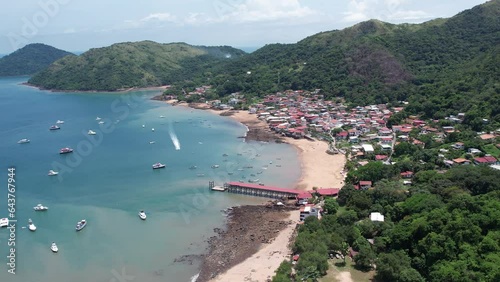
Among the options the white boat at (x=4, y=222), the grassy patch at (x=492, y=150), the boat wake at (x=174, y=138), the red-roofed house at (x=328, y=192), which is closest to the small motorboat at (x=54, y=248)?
the white boat at (x=4, y=222)

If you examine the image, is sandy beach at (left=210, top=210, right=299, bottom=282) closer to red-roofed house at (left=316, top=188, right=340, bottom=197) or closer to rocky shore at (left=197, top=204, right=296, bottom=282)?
rocky shore at (left=197, top=204, right=296, bottom=282)

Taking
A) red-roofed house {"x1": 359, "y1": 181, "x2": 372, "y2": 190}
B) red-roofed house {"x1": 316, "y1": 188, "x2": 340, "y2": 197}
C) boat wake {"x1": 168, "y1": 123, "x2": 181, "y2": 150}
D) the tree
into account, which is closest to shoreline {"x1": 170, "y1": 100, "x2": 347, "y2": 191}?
red-roofed house {"x1": 316, "y1": 188, "x2": 340, "y2": 197}

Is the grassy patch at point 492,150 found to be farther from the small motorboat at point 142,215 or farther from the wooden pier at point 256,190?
the small motorboat at point 142,215

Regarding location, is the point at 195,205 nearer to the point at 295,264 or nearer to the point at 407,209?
the point at 295,264

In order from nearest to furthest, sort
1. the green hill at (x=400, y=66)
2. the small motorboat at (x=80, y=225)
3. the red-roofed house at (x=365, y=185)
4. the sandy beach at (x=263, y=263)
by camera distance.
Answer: the sandy beach at (x=263, y=263) → the small motorboat at (x=80, y=225) → the red-roofed house at (x=365, y=185) → the green hill at (x=400, y=66)

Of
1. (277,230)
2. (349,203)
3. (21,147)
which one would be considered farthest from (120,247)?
(21,147)

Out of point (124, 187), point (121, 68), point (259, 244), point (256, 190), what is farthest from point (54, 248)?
point (121, 68)
